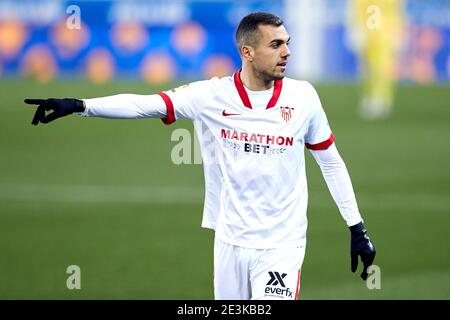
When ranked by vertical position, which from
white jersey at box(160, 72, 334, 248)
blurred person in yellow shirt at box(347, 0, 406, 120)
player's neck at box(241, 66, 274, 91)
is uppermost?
blurred person in yellow shirt at box(347, 0, 406, 120)

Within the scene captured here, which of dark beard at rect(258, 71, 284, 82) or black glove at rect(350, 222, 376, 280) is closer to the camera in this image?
dark beard at rect(258, 71, 284, 82)

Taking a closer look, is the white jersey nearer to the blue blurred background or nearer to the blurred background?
the blurred background

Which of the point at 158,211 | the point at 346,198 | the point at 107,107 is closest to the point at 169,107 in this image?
the point at 107,107

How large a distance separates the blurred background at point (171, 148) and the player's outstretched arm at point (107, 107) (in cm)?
305

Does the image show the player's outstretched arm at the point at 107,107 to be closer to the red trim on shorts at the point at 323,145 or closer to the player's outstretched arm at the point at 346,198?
the red trim on shorts at the point at 323,145

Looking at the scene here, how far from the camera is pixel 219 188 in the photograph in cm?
762

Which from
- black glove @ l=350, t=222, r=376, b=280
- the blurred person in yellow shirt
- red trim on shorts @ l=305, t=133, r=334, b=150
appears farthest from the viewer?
the blurred person in yellow shirt

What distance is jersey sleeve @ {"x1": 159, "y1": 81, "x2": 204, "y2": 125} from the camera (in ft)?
Result: 24.6

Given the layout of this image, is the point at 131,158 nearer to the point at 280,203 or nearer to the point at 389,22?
the point at 389,22

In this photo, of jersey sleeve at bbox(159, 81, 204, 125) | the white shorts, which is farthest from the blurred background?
the white shorts

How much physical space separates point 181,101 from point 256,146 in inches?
22.2

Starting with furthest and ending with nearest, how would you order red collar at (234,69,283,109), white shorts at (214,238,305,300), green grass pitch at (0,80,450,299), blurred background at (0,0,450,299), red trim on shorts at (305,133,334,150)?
blurred background at (0,0,450,299) → green grass pitch at (0,80,450,299) → red trim on shorts at (305,133,334,150) → red collar at (234,69,283,109) → white shorts at (214,238,305,300)

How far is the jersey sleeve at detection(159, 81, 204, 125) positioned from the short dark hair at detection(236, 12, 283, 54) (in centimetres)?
39

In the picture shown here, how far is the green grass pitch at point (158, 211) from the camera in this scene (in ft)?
37.9
